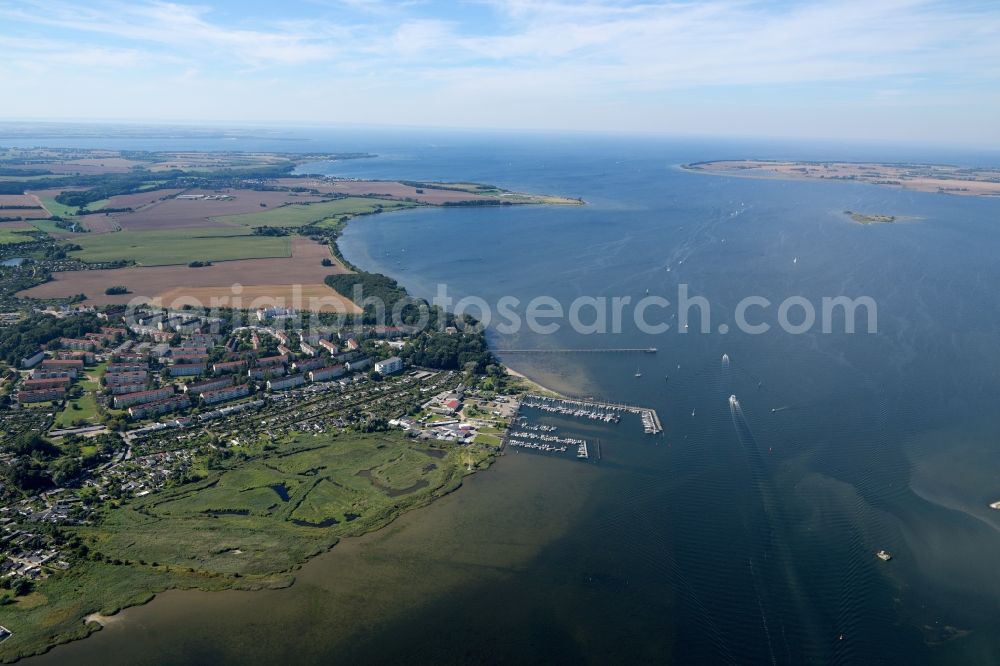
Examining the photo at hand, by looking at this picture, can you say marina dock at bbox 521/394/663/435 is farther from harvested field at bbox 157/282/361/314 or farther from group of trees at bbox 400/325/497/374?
harvested field at bbox 157/282/361/314

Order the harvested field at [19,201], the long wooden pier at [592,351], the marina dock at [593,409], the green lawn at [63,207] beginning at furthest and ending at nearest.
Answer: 1. the harvested field at [19,201]
2. the green lawn at [63,207]
3. the long wooden pier at [592,351]
4. the marina dock at [593,409]

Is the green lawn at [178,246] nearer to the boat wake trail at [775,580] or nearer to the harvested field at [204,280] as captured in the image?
the harvested field at [204,280]

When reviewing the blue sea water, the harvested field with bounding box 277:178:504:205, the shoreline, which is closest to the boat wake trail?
the blue sea water

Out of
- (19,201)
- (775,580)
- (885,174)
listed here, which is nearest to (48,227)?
(19,201)

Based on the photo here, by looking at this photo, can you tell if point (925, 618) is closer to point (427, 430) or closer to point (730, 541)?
point (730, 541)

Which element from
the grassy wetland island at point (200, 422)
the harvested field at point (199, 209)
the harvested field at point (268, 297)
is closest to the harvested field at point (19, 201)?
the harvested field at point (199, 209)

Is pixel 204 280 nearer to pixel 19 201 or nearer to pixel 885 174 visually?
pixel 19 201
